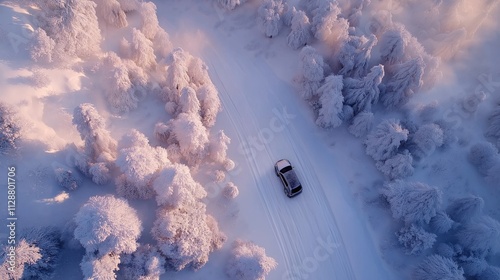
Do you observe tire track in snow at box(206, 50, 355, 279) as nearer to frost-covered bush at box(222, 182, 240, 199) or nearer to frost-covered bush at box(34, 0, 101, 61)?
frost-covered bush at box(222, 182, 240, 199)

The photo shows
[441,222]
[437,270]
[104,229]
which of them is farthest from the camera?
[441,222]

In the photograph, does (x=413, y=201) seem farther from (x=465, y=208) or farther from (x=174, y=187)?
(x=174, y=187)

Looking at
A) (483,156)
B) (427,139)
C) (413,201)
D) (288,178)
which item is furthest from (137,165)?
(483,156)

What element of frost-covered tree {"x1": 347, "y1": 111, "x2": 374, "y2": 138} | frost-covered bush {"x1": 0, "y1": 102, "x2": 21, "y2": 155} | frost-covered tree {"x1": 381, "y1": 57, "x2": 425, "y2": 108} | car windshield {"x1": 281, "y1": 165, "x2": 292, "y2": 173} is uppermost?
frost-covered bush {"x1": 0, "y1": 102, "x2": 21, "y2": 155}

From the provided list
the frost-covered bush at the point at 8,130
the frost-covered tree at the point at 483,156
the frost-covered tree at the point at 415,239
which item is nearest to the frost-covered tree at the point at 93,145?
the frost-covered bush at the point at 8,130

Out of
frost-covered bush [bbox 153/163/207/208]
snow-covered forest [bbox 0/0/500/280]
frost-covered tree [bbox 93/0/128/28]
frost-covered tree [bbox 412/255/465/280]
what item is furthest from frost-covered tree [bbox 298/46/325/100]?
frost-covered tree [bbox 93/0/128/28]

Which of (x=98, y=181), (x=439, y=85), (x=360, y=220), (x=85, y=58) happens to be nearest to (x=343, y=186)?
(x=360, y=220)
